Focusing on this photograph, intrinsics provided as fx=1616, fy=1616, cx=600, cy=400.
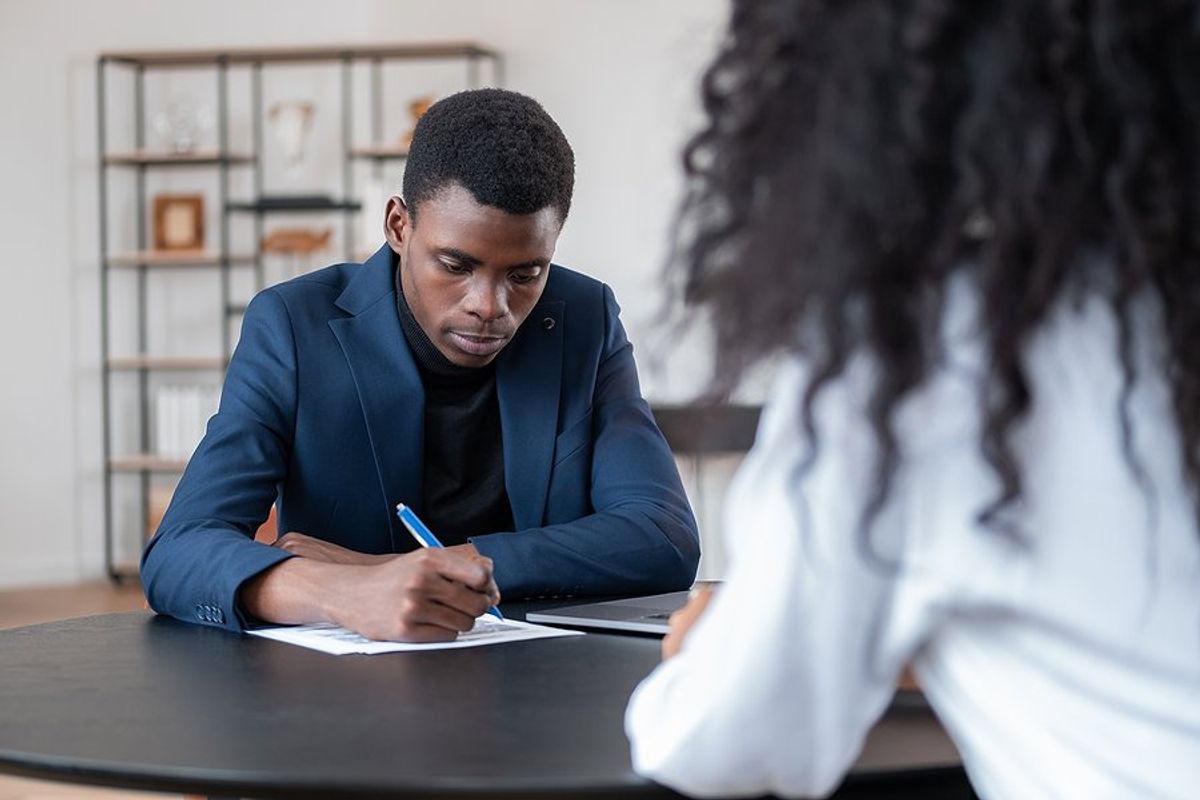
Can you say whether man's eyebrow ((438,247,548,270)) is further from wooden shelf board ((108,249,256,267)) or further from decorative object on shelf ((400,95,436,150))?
wooden shelf board ((108,249,256,267))

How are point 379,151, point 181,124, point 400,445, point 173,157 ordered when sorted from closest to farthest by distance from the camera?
point 400,445, point 379,151, point 173,157, point 181,124

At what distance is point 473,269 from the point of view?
6.57ft

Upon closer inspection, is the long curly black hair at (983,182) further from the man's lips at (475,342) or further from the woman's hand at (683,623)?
the man's lips at (475,342)

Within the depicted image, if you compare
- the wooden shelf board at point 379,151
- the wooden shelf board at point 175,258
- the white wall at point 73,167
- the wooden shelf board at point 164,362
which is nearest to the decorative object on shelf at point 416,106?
the wooden shelf board at point 379,151

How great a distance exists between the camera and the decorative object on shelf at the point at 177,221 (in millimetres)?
7191

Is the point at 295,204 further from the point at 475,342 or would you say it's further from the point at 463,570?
the point at 463,570

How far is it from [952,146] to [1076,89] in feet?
0.21

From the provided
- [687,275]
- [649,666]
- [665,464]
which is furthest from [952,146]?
[665,464]

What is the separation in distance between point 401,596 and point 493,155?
0.69 metres

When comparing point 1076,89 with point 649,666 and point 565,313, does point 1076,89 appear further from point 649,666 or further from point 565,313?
point 565,313

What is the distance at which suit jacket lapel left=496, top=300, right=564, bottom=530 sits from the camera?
2086 millimetres

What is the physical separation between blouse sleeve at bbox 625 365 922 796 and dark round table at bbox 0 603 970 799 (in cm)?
14

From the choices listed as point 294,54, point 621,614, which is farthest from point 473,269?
point 294,54

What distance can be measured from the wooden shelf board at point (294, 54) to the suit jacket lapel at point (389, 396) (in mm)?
5026
